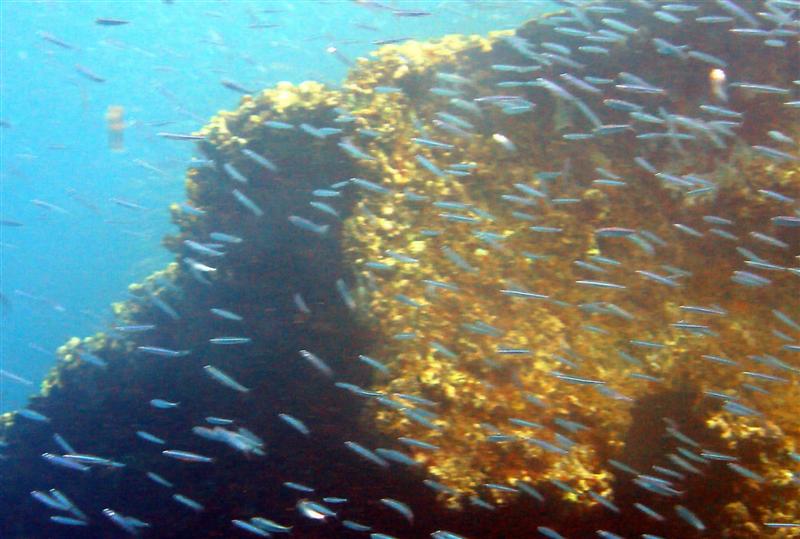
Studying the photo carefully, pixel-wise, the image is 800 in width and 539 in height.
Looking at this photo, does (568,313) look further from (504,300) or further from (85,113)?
(85,113)

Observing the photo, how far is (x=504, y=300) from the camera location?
238 inches

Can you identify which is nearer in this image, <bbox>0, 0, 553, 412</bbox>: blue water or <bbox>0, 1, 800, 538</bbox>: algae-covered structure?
<bbox>0, 1, 800, 538</bbox>: algae-covered structure

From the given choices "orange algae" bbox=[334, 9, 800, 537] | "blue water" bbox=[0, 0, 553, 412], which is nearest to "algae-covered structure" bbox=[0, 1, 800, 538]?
"orange algae" bbox=[334, 9, 800, 537]

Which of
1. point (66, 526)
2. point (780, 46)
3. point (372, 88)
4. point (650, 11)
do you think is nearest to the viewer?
point (780, 46)

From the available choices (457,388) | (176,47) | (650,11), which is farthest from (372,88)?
(176,47)

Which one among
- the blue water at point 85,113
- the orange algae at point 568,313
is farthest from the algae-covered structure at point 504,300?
the blue water at point 85,113

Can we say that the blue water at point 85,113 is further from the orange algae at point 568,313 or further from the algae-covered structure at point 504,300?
the orange algae at point 568,313

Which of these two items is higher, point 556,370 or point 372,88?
point 372,88

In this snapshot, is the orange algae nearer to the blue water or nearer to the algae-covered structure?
the algae-covered structure

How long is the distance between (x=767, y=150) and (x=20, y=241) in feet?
264

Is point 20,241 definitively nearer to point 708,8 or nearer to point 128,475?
point 128,475

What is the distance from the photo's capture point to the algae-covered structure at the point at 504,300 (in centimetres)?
531

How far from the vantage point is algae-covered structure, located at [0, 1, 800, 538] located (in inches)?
209

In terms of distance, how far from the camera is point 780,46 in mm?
6000
